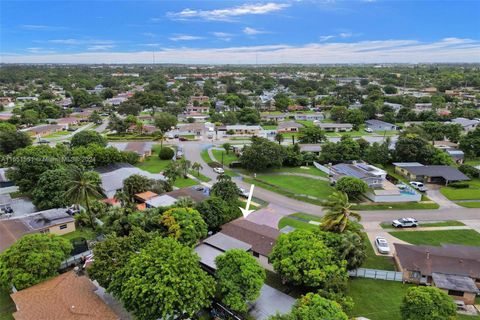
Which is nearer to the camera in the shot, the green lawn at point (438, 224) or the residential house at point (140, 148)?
the green lawn at point (438, 224)

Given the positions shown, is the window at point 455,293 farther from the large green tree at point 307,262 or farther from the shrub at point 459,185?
the shrub at point 459,185

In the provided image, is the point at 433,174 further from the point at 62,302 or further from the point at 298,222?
the point at 62,302

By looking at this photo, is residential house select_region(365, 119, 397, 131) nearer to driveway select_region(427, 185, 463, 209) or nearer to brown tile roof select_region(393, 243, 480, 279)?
driveway select_region(427, 185, 463, 209)

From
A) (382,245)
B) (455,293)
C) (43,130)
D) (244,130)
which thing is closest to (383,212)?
(382,245)

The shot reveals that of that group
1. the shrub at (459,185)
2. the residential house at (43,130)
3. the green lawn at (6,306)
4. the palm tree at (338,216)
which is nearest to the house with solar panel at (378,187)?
the shrub at (459,185)

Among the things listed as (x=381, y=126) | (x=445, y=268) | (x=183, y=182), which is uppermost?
(x=381, y=126)

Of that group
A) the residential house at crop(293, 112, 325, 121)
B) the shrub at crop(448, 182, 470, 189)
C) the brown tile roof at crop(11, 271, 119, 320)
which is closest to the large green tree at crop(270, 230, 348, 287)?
the brown tile roof at crop(11, 271, 119, 320)
